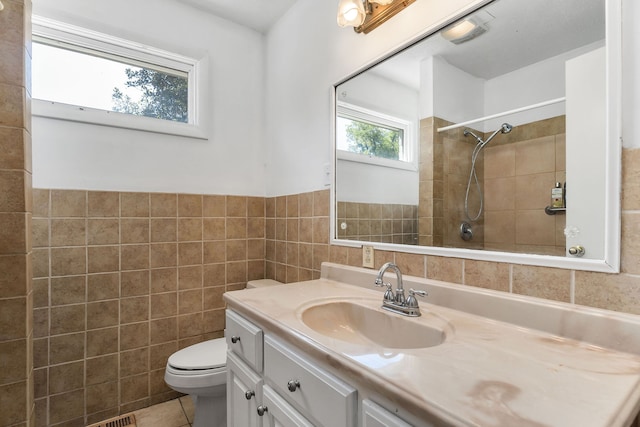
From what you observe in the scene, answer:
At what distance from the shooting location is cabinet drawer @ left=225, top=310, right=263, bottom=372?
3.33 ft

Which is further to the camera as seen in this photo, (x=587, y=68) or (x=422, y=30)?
(x=422, y=30)

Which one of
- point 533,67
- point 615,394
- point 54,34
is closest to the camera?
point 615,394

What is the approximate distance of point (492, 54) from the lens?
104 centimetres

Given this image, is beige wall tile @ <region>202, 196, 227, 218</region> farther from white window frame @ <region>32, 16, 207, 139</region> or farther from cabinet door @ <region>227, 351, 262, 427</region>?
cabinet door @ <region>227, 351, 262, 427</region>

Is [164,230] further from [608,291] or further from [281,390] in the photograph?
[608,291]

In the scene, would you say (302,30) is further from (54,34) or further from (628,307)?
(628,307)

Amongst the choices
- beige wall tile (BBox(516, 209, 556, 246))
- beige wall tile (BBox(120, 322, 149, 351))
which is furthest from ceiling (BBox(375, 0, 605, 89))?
beige wall tile (BBox(120, 322, 149, 351))

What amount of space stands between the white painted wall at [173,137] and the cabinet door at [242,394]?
46.2 inches

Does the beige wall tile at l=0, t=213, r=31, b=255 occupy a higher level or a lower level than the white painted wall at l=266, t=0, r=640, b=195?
lower

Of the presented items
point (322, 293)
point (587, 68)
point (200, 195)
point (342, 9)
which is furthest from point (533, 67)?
point (200, 195)

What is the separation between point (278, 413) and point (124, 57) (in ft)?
6.78

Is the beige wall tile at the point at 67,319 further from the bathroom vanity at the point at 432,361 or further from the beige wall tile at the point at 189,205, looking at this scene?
the bathroom vanity at the point at 432,361

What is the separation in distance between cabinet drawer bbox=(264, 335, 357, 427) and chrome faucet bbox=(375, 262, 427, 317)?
1.25 feet

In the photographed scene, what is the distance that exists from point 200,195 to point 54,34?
110 cm
